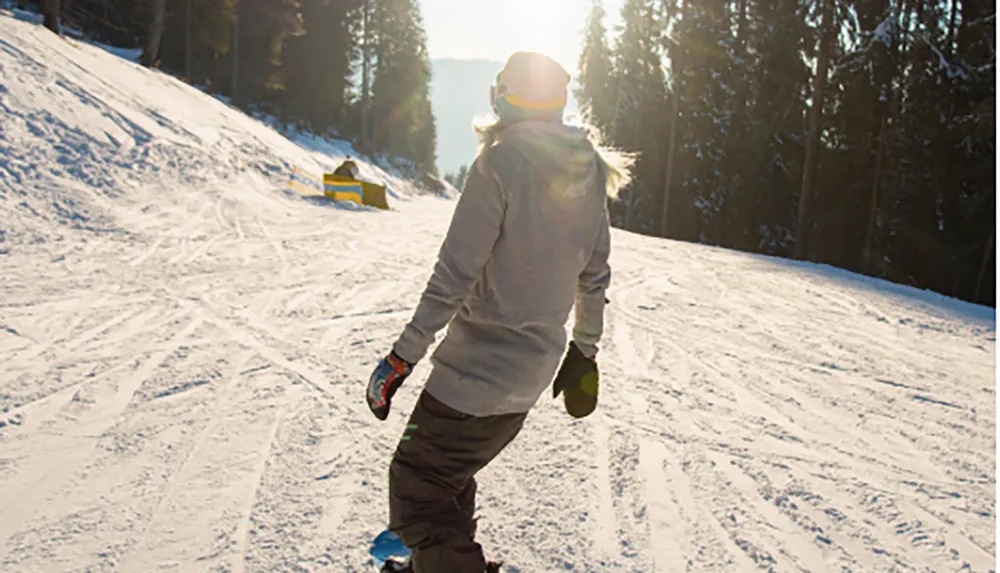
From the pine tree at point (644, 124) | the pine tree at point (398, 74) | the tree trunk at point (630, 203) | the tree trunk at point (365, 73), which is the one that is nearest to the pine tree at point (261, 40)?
the tree trunk at point (365, 73)

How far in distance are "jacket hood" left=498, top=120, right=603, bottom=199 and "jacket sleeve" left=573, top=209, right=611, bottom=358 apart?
0.28m

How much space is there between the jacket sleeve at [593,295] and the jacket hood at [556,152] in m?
0.28

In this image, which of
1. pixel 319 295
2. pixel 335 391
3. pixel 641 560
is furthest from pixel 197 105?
pixel 641 560

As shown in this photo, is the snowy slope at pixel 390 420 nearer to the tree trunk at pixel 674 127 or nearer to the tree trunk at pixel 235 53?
the tree trunk at pixel 674 127

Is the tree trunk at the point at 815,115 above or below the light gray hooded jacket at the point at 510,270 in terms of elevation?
above

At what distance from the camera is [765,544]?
3.09 m

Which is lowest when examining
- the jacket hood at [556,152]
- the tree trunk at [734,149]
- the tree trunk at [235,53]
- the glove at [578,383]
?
the glove at [578,383]

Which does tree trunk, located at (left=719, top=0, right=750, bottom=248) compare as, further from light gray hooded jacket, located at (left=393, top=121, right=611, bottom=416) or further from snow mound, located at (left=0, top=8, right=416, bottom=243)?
light gray hooded jacket, located at (left=393, top=121, right=611, bottom=416)

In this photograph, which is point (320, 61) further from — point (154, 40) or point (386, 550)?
point (386, 550)

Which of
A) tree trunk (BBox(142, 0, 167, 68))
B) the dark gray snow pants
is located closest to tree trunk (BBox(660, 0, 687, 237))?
tree trunk (BBox(142, 0, 167, 68))

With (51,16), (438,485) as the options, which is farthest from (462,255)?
(51,16)

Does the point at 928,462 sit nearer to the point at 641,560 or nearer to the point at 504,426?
the point at 641,560

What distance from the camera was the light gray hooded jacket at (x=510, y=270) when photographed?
2072mm

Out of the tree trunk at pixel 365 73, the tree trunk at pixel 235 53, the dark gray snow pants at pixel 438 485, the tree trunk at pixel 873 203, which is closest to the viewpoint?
the dark gray snow pants at pixel 438 485
